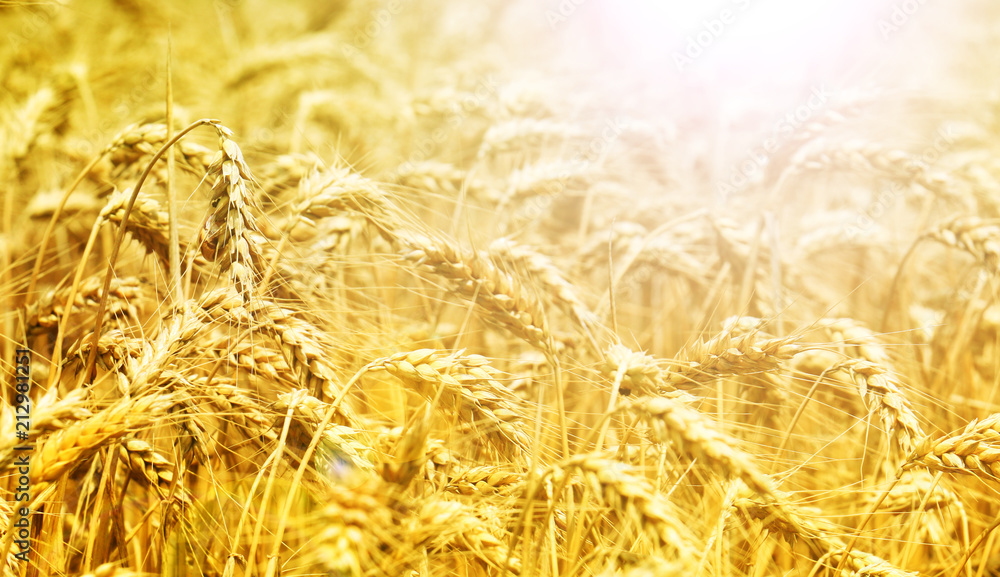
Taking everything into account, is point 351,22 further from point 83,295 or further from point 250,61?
point 83,295

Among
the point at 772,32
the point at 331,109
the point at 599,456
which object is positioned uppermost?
the point at 772,32

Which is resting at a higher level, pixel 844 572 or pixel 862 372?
pixel 862 372

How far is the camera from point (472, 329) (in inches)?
77.7

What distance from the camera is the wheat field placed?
37.3 inches

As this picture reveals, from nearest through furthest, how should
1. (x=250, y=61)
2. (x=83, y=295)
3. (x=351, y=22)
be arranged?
(x=83, y=295)
(x=250, y=61)
(x=351, y=22)

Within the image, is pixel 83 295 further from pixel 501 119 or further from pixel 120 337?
pixel 501 119

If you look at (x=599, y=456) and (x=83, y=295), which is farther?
(x=83, y=295)

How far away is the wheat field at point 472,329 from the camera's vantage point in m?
0.95

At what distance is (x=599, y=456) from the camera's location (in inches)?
33.5

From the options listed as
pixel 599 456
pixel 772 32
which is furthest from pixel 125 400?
pixel 772 32

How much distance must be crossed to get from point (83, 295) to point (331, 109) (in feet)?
7.42

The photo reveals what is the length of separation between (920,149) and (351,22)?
462 cm

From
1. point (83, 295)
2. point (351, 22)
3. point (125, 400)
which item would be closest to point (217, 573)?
point (125, 400)

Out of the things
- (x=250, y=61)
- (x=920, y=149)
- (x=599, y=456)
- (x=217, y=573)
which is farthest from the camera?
(x=250, y=61)
